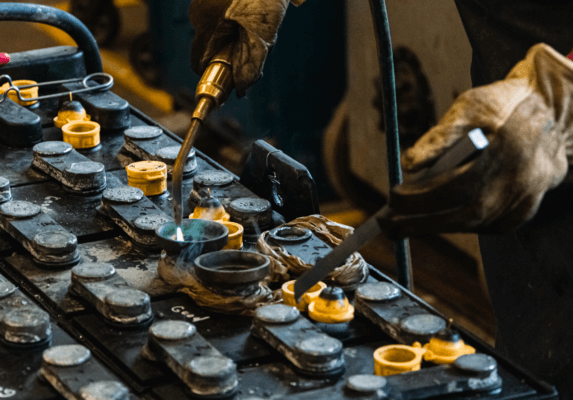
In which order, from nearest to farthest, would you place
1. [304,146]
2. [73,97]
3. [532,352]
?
[532,352] < [73,97] < [304,146]

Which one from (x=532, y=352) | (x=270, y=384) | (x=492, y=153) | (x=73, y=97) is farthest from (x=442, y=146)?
(x=73, y=97)

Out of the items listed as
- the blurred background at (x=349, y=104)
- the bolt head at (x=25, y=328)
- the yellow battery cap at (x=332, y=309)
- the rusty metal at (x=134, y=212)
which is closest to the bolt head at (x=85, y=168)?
the rusty metal at (x=134, y=212)

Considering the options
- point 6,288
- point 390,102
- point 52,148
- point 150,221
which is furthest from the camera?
point 52,148

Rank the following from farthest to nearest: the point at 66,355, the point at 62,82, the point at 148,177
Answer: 1. the point at 62,82
2. the point at 148,177
3. the point at 66,355

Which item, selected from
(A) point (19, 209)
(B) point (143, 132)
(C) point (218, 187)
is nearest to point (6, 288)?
(A) point (19, 209)

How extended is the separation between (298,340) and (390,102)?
78 cm

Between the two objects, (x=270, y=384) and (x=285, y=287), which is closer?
(x=270, y=384)

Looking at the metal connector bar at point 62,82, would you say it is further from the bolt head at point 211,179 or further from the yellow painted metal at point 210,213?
the yellow painted metal at point 210,213

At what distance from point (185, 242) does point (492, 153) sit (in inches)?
27.6

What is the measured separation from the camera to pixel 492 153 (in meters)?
1.41

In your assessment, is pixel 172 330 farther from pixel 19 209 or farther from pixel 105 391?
pixel 19 209

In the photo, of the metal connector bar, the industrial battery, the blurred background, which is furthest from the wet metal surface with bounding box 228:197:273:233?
the blurred background

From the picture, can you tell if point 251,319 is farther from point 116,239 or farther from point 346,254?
point 116,239

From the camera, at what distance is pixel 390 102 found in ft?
7.16
